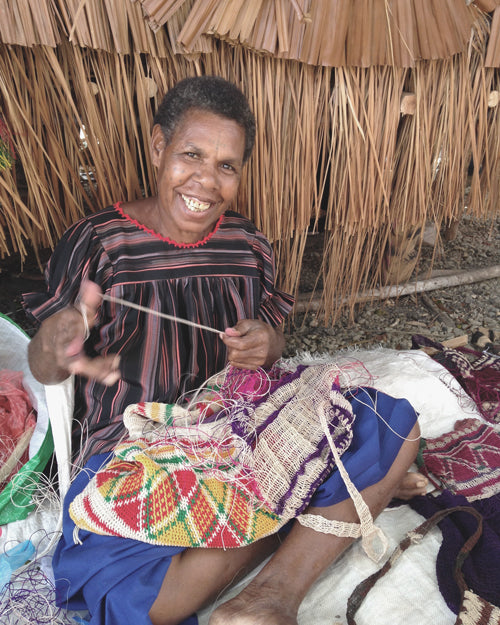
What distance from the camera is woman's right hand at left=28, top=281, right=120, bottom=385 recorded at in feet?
3.92

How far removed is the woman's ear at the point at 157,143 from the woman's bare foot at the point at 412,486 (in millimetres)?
1238

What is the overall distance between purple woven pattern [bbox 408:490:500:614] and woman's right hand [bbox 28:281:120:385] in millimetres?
1047

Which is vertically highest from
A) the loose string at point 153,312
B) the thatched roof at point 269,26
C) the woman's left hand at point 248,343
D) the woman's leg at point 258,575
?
the thatched roof at point 269,26

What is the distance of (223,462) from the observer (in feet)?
4.44

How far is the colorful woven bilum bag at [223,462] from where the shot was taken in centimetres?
118

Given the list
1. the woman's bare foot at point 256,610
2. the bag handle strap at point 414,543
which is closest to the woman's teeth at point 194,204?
the woman's bare foot at point 256,610

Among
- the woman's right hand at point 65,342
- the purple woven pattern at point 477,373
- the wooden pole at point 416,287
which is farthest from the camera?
the wooden pole at point 416,287

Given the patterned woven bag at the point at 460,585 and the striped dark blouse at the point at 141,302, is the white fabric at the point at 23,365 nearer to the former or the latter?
the striped dark blouse at the point at 141,302

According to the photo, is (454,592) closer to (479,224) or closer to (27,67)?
(27,67)

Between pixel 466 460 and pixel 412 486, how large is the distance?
0.97 ft

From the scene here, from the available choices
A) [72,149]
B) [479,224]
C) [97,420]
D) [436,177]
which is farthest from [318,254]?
[97,420]

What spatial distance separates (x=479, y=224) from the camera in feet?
13.5

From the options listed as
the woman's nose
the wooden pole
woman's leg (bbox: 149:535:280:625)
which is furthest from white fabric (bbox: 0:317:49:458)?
the wooden pole

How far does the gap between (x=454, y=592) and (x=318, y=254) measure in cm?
237
